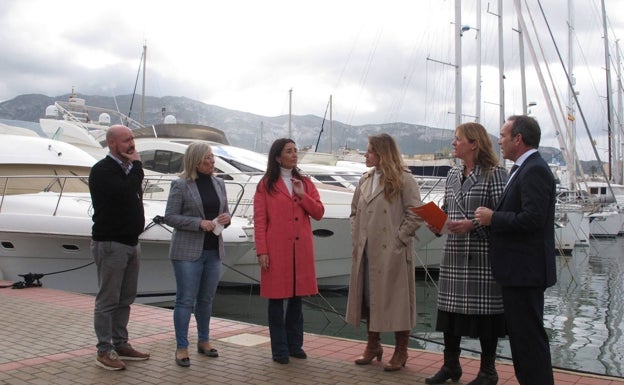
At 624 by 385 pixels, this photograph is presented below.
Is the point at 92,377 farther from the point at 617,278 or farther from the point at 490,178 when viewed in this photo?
the point at 617,278

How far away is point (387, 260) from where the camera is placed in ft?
15.9

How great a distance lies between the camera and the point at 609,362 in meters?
7.56

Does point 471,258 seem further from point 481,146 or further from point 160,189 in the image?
point 160,189

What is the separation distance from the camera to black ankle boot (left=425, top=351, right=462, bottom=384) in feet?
15.0

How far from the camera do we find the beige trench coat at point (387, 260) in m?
4.84

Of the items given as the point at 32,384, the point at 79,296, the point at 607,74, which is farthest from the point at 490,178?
the point at 607,74

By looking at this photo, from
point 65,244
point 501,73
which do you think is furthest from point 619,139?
point 65,244

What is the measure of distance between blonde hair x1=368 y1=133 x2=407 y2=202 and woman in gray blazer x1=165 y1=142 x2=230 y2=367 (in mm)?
1412

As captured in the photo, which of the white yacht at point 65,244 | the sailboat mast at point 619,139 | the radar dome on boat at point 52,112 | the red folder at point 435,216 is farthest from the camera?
the sailboat mast at point 619,139

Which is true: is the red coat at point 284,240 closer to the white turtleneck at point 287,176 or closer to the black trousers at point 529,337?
the white turtleneck at point 287,176

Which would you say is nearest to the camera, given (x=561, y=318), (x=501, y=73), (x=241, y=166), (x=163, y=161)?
(x=561, y=318)

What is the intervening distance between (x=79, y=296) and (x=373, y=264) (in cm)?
535

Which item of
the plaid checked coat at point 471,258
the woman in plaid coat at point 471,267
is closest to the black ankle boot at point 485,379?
the woman in plaid coat at point 471,267

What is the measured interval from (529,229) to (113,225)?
10.4 ft
